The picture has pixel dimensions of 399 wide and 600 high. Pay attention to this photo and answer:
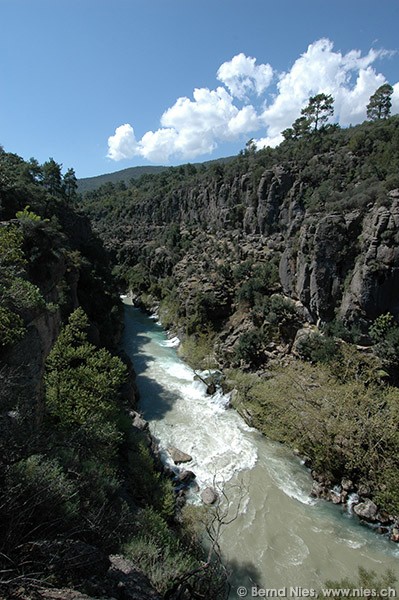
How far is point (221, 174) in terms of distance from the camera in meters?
67.2

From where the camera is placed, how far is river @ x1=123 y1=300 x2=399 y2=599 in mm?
12961

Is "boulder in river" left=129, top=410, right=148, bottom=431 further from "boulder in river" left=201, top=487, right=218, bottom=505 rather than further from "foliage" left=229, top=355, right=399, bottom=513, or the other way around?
"foliage" left=229, top=355, right=399, bottom=513

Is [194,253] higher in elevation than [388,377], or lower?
higher

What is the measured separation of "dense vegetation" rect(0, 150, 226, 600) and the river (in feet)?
7.86

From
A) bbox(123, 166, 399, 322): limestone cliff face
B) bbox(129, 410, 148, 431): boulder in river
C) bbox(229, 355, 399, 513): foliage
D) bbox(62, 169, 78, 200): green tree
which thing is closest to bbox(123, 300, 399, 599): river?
bbox(229, 355, 399, 513): foliage

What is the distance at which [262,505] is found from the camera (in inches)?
631

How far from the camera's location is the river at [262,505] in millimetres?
12961

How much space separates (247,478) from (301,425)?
4367 mm

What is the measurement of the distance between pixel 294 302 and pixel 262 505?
18.9 meters

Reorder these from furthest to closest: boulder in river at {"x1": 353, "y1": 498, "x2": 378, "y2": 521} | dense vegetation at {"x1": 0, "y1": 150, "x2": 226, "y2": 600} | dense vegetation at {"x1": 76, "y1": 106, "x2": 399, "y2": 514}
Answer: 1. dense vegetation at {"x1": 76, "y1": 106, "x2": 399, "y2": 514}
2. boulder in river at {"x1": 353, "y1": 498, "x2": 378, "y2": 521}
3. dense vegetation at {"x1": 0, "y1": 150, "x2": 226, "y2": 600}

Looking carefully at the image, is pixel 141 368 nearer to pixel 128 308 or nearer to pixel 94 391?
pixel 94 391

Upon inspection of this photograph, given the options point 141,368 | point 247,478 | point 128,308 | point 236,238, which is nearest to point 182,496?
point 247,478

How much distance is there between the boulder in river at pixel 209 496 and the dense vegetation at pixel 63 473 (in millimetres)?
1539

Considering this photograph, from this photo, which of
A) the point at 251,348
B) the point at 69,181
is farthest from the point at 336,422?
the point at 69,181
